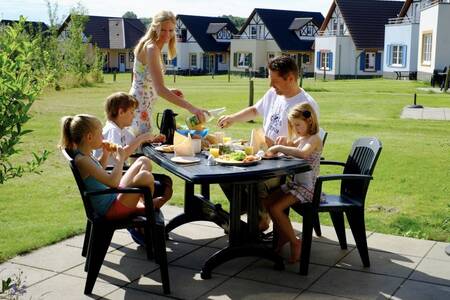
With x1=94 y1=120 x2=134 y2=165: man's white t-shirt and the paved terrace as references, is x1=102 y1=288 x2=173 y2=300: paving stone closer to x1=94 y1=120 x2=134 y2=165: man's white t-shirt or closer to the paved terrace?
the paved terrace

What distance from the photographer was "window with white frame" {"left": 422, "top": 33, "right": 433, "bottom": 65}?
35.6m

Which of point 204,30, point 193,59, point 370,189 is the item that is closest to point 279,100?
point 370,189

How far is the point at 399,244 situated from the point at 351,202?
83cm

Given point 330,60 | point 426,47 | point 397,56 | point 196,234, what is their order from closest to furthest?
point 196,234 < point 426,47 < point 397,56 < point 330,60

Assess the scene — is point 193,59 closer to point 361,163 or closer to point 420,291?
point 361,163

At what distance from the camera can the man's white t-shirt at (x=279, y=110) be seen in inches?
208

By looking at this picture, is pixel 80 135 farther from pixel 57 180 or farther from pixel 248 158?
pixel 57 180

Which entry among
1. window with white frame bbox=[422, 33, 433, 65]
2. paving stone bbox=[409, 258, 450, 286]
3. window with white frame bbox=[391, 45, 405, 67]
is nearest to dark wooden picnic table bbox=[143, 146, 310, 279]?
paving stone bbox=[409, 258, 450, 286]

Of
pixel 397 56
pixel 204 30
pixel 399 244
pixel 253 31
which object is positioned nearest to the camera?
pixel 399 244

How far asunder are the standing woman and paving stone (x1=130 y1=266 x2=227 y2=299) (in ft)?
4.37

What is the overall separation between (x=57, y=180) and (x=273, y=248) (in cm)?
438

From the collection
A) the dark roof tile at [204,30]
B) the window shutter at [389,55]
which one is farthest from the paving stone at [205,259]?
the dark roof tile at [204,30]

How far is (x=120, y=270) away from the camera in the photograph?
16.3 ft

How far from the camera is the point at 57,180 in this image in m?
8.80
